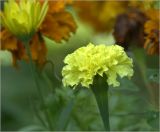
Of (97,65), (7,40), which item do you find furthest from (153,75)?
(7,40)

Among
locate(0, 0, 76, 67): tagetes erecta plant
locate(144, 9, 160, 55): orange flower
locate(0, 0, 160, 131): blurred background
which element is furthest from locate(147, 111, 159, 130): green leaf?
locate(0, 0, 76, 67): tagetes erecta plant

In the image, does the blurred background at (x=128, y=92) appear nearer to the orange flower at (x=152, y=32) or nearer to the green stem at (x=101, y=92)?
the orange flower at (x=152, y=32)

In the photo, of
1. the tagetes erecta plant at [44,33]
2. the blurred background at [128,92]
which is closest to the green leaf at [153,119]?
the blurred background at [128,92]

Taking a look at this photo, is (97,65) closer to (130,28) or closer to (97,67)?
(97,67)

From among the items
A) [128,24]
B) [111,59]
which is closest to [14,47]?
[128,24]

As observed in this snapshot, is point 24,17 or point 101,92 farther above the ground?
point 24,17

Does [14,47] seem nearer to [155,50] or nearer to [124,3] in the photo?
[155,50]
